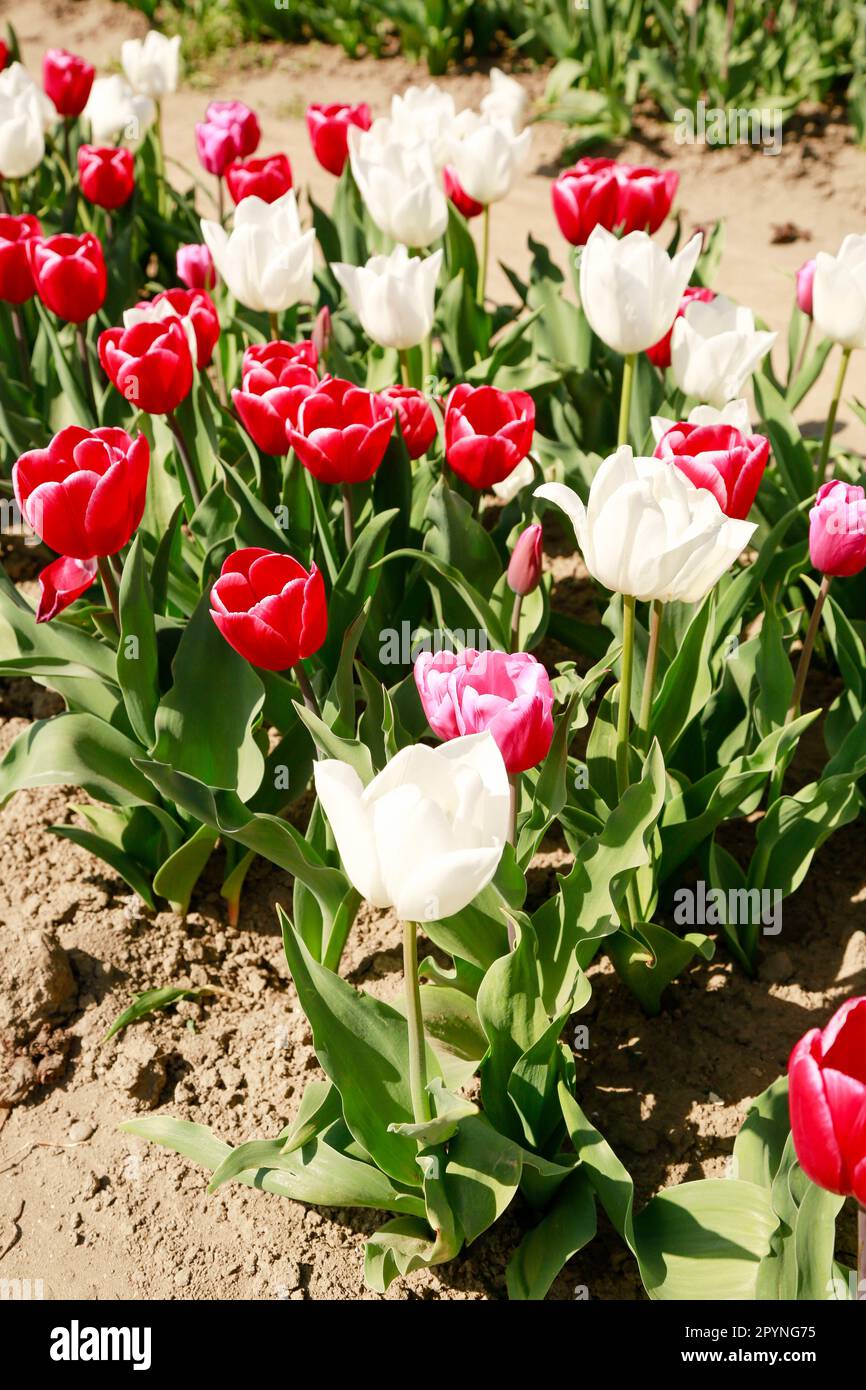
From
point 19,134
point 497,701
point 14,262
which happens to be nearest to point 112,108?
point 19,134

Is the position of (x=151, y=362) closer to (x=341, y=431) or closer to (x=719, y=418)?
(x=341, y=431)

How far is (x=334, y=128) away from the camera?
3658mm

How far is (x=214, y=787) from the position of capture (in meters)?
2.34

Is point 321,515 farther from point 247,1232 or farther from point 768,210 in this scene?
point 768,210

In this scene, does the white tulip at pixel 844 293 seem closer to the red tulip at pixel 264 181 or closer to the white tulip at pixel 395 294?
the white tulip at pixel 395 294

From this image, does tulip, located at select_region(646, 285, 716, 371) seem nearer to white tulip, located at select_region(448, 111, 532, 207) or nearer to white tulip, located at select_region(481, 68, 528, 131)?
white tulip, located at select_region(448, 111, 532, 207)

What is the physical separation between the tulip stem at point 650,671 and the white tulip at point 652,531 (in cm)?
15

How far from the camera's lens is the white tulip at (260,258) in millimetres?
2734

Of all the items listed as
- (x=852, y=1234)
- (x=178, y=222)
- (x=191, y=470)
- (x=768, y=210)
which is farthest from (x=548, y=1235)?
(x=768, y=210)

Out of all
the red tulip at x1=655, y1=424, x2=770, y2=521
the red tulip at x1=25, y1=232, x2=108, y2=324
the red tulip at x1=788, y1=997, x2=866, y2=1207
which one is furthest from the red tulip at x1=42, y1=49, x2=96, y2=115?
the red tulip at x1=788, y1=997, x2=866, y2=1207

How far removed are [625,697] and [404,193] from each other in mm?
1552

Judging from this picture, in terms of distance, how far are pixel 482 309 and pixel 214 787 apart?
69.8 inches

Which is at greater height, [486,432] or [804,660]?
[486,432]

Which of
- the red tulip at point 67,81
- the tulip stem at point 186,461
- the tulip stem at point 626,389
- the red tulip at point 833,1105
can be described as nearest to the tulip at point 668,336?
the tulip stem at point 626,389
